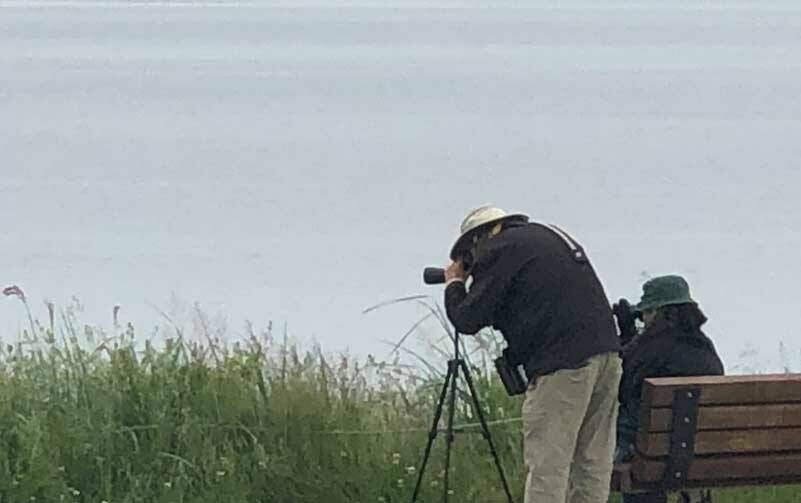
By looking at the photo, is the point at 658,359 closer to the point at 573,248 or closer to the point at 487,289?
the point at 573,248

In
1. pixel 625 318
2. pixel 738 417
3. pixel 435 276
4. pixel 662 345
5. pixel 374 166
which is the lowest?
pixel 738 417

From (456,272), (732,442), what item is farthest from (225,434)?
(732,442)

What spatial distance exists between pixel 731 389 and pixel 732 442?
0.59 feet

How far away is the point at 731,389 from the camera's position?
13.4 ft

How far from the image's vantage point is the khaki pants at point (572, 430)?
3980 mm

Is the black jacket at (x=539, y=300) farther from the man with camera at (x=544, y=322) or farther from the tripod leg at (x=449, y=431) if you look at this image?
the tripod leg at (x=449, y=431)

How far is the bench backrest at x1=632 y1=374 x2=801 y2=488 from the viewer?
4047 millimetres

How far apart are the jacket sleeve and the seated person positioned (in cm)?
54

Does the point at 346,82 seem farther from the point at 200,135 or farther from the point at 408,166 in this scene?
the point at 408,166

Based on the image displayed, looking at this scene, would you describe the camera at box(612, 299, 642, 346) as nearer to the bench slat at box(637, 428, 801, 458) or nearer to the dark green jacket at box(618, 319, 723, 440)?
the dark green jacket at box(618, 319, 723, 440)

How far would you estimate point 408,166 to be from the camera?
54.9 feet

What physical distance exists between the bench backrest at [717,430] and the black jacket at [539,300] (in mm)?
231

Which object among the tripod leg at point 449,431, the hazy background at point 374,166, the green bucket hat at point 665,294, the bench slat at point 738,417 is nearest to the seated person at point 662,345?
the green bucket hat at point 665,294

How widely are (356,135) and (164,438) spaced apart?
A: 14.0m
